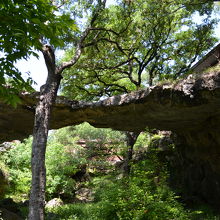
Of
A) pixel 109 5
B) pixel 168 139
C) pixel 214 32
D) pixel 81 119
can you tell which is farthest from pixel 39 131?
pixel 214 32

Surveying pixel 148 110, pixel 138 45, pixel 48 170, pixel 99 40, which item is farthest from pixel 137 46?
pixel 48 170

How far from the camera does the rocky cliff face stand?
7.43 metres

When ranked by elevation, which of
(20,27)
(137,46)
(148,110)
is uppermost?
(137,46)

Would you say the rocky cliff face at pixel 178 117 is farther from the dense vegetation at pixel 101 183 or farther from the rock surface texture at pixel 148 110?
the dense vegetation at pixel 101 183

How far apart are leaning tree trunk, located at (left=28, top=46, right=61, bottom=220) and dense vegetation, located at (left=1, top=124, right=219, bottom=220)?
213 centimetres

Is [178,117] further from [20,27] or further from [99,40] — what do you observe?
[20,27]

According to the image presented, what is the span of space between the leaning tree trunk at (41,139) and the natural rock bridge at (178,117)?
1.72m

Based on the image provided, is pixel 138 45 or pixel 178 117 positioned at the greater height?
pixel 138 45

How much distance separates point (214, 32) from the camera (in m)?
14.5

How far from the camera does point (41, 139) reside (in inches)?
282

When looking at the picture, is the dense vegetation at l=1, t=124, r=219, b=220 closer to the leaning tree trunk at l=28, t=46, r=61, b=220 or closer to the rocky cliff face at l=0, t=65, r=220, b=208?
the rocky cliff face at l=0, t=65, r=220, b=208

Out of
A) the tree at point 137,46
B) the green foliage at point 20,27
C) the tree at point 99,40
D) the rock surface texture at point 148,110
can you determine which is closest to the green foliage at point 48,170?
the rock surface texture at point 148,110

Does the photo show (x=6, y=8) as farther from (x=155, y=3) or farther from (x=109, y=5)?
(x=109, y=5)

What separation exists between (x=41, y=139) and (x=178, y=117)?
196 inches
